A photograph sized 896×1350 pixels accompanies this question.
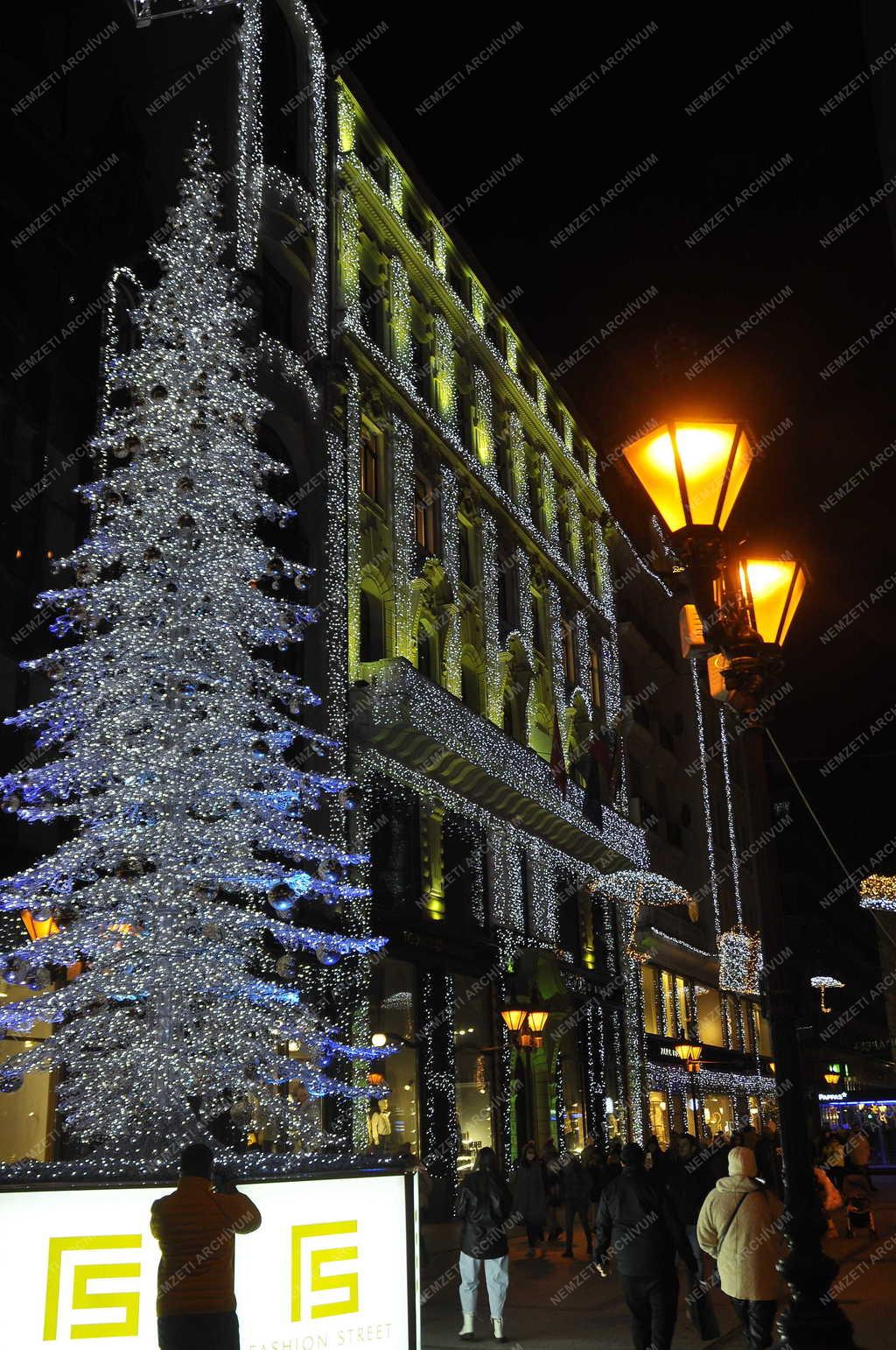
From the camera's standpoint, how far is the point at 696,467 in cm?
664

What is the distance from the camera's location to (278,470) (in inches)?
632

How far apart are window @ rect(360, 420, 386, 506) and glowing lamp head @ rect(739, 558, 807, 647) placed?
19.3 metres

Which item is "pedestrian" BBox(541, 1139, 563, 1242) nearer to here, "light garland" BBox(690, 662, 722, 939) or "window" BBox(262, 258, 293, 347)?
"window" BBox(262, 258, 293, 347)

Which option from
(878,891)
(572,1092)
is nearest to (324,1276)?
(572,1092)

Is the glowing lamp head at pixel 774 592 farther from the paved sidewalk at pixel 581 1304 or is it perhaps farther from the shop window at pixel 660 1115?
the shop window at pixel 660 1115

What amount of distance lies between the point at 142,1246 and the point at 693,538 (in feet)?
14.4

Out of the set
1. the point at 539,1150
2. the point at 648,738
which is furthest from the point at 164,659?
the point at 648,738

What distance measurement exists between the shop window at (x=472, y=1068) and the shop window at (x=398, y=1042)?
5.74ft

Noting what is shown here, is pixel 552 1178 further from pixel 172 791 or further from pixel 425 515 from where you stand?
pixel 172 791

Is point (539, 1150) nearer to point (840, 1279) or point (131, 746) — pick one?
point (840, 1279)

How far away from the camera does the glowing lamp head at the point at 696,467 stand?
6.55 meters

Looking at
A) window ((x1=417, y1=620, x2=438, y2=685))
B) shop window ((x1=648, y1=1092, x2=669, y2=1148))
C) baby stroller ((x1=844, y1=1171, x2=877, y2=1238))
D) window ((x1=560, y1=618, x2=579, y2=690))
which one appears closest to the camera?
baby stroller ((x1=844, y1=1171, x2=877, y2=1238))

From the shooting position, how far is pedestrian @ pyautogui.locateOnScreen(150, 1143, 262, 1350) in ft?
17.7

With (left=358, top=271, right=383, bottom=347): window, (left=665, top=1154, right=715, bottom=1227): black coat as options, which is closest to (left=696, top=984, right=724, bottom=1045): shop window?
(left=358, top=271, right=383, bottom=347): window
